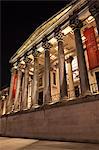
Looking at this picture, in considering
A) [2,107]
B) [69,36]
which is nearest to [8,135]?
[69,36]

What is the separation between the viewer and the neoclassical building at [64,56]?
1459 cm

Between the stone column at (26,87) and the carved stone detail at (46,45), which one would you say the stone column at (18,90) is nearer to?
the stone column at (26,87)

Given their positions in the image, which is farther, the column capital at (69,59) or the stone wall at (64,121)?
the column capital at (69,59)

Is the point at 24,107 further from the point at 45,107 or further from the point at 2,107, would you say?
the point at 2,107

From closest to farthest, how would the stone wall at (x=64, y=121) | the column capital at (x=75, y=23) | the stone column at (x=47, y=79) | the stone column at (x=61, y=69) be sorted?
the stone wall at (x=64, y=121), the stone column at (x=61, y=69), the column capital at (x=75, y=23), the stone column at (x=47, y=79)

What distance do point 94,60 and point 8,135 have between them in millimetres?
15927

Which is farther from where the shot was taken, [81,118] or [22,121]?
[22,121]

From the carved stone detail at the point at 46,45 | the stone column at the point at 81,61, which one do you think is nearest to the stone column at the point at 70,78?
the carved stone detail at the point at 46,45

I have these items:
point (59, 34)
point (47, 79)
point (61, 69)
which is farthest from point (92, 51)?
point (47, 79)

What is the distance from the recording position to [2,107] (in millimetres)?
40812

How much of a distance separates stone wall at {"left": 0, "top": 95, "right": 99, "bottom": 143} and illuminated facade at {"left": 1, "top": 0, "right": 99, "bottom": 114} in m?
1.02

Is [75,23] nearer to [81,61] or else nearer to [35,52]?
[81,61]

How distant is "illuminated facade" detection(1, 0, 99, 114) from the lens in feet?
48.0

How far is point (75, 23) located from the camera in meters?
16.7
